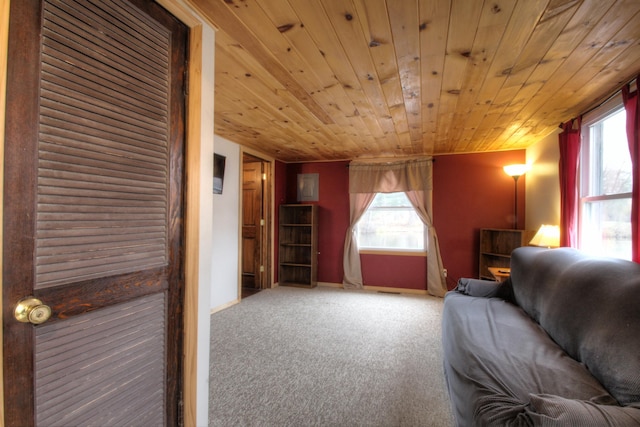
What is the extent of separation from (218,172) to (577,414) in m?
3.64

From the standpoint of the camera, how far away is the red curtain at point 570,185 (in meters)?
2.52

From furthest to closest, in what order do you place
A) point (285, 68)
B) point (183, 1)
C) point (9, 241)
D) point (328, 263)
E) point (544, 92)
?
1. point (328, 263)
2. point (544, 92)
3. point (285, 68)
4. point (183, 1)
5. point (9, 241)

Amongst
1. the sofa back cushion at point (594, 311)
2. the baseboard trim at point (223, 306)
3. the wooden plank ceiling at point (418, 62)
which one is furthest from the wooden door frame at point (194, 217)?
the baseboard trim at point (223, 306)

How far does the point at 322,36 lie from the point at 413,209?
11.6 feet

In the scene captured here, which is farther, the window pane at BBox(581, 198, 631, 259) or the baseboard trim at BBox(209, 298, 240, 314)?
the baseboard trim at BBox(209, 298, 240, 314)

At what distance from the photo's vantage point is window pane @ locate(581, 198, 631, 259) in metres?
2.08

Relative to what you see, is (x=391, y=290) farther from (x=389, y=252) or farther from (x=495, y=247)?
(x=495, y=247)

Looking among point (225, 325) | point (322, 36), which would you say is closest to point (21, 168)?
point (322, 36)

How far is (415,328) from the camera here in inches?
119

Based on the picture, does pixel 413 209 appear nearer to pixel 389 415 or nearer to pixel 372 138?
pixel 372 138

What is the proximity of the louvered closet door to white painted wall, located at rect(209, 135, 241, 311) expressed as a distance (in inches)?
95.9

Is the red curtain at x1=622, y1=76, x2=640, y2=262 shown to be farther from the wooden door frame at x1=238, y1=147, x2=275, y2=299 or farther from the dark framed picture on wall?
the wooden door frame at x1=238, y1=147, x2=275, y2=299

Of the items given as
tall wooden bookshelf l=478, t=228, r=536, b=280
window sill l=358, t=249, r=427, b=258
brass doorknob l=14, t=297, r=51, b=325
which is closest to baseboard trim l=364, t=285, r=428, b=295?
window sill l=358, t=249, r=427, b=258

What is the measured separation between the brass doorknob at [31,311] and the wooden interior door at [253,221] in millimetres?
3829
